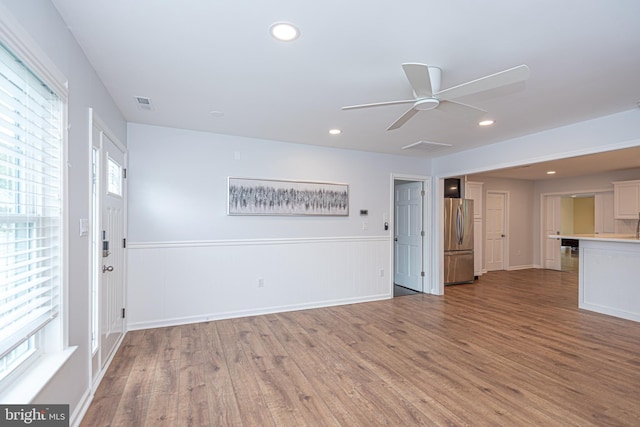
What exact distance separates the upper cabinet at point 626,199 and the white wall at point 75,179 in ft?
29.6

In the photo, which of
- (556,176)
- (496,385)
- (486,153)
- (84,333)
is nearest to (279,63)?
(84,333)

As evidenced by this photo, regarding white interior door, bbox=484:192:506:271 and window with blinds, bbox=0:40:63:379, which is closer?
window with blinds, bbox=0:40:63:379

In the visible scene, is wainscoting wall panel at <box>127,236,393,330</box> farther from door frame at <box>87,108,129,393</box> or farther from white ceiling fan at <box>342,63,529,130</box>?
white ceiling fan at <box>342,63,529,130</box>

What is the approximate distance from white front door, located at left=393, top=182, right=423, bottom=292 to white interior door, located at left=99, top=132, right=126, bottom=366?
458 centimetres

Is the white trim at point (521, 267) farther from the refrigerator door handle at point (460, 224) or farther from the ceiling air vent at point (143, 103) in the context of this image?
the ceiling air vent at point (143, 103)

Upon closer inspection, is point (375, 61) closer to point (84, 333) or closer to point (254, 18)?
point (254, 18)

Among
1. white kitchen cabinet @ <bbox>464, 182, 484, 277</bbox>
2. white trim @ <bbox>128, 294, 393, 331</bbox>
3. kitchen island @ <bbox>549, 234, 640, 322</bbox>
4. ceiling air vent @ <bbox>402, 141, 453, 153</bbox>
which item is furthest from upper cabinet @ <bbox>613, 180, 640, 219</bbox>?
white trim @ <bbox>128, 294, 393, 331</bbox>

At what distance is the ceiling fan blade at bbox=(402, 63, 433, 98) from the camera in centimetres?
188

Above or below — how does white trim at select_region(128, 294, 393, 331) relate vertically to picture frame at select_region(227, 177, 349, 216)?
below

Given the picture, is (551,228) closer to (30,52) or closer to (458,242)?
(458,242)

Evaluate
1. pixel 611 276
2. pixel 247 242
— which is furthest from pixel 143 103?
pixel 611 276

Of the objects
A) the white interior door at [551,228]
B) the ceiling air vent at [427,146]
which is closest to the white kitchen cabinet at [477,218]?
the white interior door at [551,228]

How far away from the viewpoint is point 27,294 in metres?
1.51

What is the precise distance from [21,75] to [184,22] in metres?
0.85
